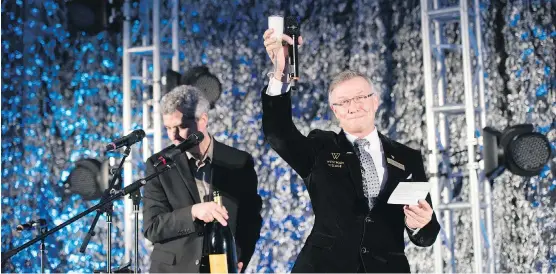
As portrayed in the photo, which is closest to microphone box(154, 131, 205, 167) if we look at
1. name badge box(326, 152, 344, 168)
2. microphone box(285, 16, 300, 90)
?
name badge box(326, 152, 344, 168)

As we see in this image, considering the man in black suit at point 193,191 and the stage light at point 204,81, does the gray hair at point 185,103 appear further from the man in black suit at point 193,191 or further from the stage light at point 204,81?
the stage light at point 204,81

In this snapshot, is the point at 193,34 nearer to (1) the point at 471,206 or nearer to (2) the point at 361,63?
(2) the point at 361,63

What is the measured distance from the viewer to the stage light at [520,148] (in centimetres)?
479

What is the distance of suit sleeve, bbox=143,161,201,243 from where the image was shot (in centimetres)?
305

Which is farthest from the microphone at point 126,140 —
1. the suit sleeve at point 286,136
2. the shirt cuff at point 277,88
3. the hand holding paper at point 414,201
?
the hand holding paper at point 414,201

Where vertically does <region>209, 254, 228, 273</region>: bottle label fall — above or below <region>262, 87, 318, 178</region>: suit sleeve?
below

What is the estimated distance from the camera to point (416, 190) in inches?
95.3

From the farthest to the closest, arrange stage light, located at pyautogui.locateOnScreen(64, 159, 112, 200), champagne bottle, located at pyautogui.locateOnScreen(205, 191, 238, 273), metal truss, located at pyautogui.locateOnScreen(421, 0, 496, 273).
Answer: stage light, located at pyautogui.locateOnScreen(64, 159, 112, 200) < metal truss, located at pyautogui.locateOnScreen(421, 0, 496, 273) < champagne bottle, located at pyautogui.locateOnScreen(205, 191, 238, 273)

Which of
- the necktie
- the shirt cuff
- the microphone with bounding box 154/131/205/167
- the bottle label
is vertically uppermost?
the shirt cuff

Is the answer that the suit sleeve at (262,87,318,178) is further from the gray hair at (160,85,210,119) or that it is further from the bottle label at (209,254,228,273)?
the gray hair at (160,85,210,119)

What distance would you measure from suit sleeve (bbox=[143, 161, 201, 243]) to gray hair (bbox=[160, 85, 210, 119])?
0.87ft

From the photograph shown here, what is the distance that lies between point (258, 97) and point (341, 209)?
3590 mm

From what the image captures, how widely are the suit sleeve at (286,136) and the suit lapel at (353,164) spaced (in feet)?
0.30

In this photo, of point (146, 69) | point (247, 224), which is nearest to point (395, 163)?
point (247, 224)
